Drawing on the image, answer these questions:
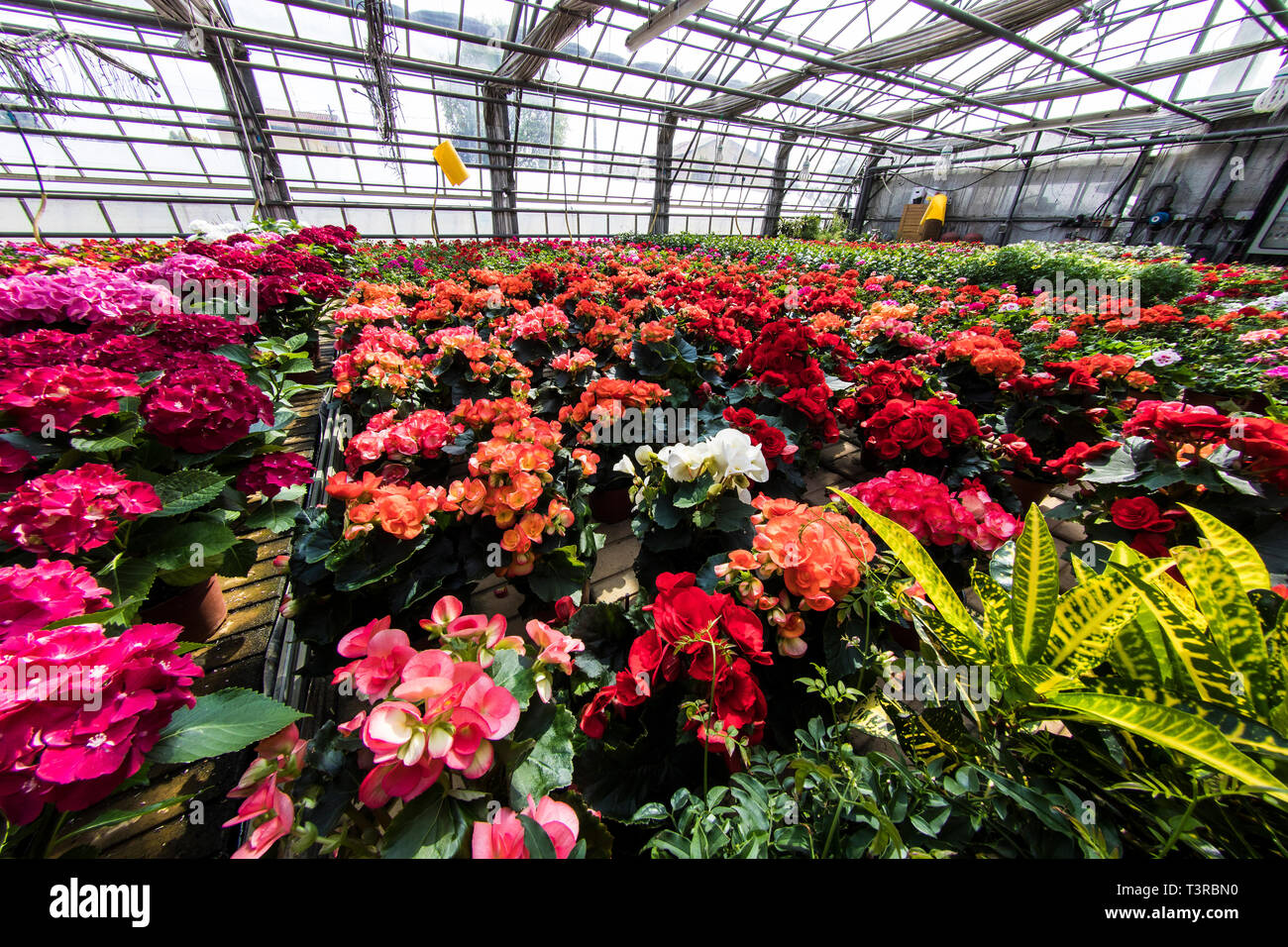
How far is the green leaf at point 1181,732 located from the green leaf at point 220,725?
1069mm

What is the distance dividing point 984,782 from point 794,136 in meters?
20.2

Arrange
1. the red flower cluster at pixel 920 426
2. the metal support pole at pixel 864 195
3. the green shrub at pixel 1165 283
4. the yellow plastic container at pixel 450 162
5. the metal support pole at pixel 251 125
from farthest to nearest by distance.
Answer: the metal support pole at pixel 864 195 < the metal support pole at pixel 251 125 < the green shrub at pixel 1165 283 < the yellow plastic container at pixel 450 162 < the red flower cluster at pixel 920 426

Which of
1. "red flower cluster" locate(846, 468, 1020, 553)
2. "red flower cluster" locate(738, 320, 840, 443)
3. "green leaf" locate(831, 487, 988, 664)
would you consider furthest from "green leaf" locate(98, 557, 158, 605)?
"red flower cluster" locate(738, 320, 840, 443)

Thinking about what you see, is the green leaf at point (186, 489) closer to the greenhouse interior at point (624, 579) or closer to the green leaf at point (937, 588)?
the greenhouse interior at point (624, 579)

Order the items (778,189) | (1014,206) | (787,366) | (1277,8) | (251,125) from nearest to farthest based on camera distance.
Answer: (787,366), (1277,8), (251,125), (1014,206), (778,189)

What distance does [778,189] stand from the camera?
18.3m

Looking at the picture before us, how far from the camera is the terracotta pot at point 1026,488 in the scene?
219 centimetres

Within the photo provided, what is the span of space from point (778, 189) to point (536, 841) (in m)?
22.3

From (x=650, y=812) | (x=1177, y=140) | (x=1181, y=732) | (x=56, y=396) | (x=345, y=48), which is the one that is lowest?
(x=650, y=812)

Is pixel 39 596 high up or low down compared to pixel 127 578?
up

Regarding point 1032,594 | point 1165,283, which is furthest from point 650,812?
point 1165,283

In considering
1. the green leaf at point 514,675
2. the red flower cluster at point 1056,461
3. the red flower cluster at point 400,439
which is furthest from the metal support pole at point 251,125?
the red flower cluster at point 1056,461

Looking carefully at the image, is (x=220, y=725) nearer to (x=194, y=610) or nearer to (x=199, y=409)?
(x=194, y=610)

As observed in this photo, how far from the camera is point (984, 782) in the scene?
2.18 ft
